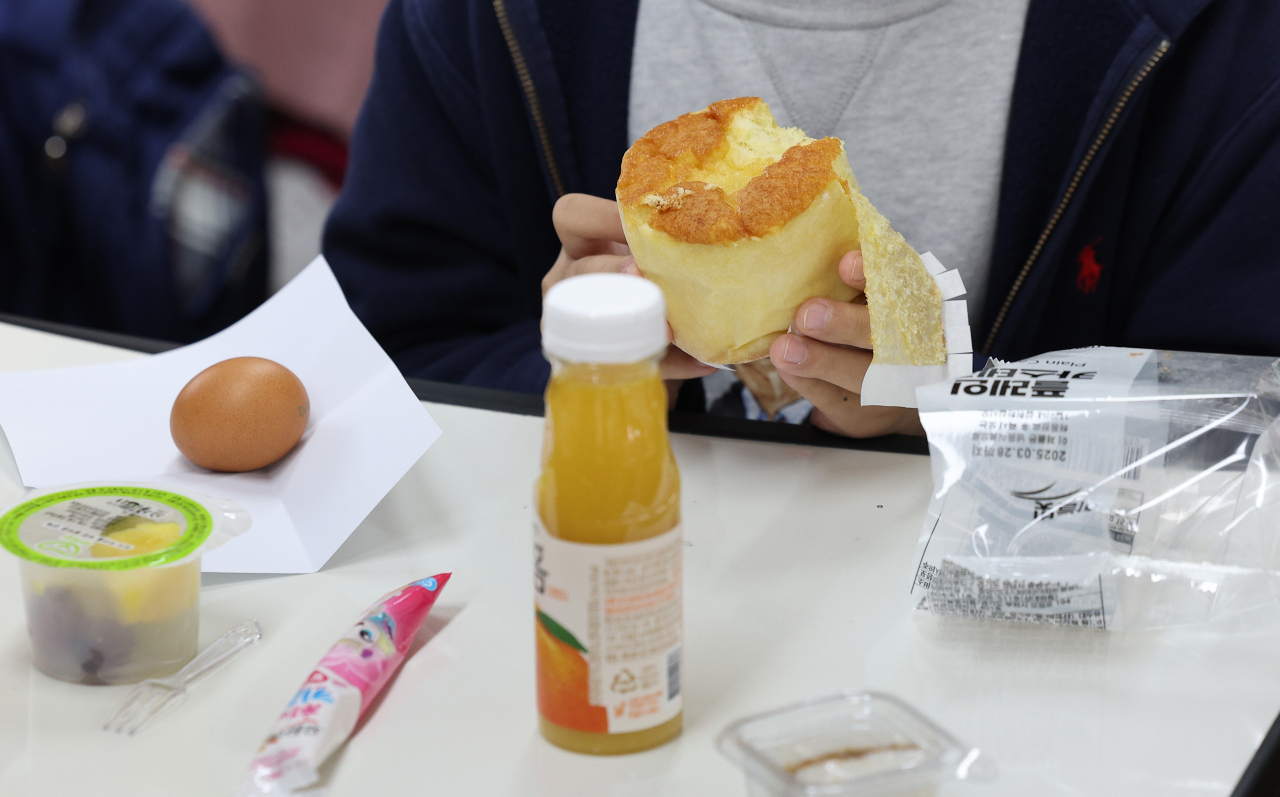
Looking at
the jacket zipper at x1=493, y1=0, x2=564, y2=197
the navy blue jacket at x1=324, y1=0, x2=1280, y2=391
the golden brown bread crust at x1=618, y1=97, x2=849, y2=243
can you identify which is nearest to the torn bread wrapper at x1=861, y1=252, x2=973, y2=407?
the golden brown bread crust at x1=618, y1=97, x2=849, y2=243

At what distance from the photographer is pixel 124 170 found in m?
2.01

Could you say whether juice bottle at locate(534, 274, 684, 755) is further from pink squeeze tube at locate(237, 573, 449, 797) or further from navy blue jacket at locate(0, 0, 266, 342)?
navy blue jacket at locate(0, 0, 266, 342)

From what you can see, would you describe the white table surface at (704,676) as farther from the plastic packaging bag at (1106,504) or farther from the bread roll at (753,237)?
the bread roll at (753,237)

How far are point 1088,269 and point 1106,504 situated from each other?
0.63 metres

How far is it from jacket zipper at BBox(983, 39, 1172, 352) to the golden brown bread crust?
49 cm

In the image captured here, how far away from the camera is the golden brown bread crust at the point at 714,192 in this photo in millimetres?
696

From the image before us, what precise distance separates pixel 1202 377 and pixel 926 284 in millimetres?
200

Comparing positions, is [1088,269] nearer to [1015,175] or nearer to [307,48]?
[1015,175]

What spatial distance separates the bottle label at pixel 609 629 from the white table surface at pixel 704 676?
4cm

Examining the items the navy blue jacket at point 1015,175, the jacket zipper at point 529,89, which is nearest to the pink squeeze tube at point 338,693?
the navy blue jacket at point 1015,175

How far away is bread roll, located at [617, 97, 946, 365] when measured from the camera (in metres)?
0.70

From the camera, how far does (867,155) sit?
122 centimetres

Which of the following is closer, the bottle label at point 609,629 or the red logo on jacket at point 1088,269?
the bottle label at point 609,629

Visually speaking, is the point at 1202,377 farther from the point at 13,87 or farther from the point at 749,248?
the point at 13,87
